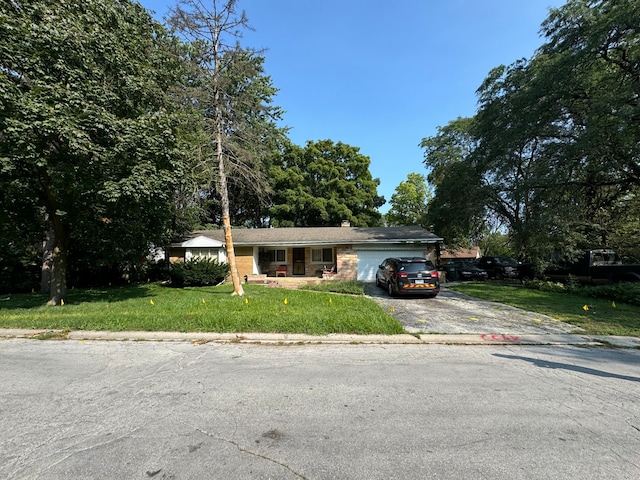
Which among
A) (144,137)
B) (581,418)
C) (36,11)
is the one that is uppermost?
(36,11)

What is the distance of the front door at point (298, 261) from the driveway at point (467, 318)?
1123 centimetres

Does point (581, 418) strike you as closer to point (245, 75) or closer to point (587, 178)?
point (245, 75)

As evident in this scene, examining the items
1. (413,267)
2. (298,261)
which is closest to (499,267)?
(413,267)

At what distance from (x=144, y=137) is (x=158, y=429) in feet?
27.9

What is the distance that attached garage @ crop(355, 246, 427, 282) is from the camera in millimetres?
20388

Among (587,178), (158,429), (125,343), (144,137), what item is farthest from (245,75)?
(587,178)

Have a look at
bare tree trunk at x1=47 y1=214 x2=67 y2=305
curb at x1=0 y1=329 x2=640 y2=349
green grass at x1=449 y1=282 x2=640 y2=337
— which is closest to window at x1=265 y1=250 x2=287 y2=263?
green grass at x1=449 y1=282 x2=640 y2=337

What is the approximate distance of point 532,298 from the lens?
12906mm

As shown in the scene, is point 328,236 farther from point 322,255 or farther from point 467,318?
point 467,318

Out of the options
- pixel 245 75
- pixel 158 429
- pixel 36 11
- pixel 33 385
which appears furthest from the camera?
pixel 245 75

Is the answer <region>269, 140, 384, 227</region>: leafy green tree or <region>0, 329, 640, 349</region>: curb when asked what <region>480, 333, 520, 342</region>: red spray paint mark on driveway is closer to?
<region>0, 329, 640, 349</region>: curb

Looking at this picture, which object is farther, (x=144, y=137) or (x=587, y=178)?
(x=587, y=178)

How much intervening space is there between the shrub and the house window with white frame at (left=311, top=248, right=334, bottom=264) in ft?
23.2

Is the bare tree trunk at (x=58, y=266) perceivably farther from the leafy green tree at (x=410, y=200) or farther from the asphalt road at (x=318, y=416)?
the leafy green tree at (x=410, y=200)
